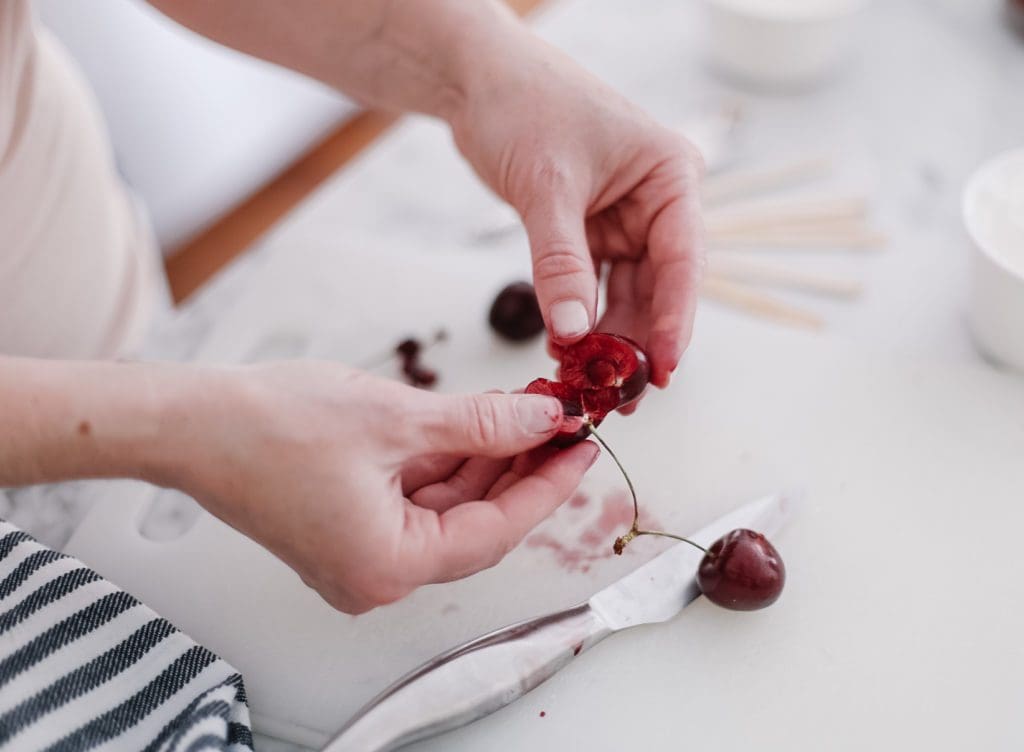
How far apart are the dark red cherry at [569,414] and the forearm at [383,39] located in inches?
19.8

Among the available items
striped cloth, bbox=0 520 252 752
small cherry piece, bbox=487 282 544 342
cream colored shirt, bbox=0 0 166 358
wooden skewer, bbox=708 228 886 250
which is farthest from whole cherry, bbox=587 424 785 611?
cream colored shirt, bbox=0 0 166 358

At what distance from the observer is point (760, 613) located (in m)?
1.21

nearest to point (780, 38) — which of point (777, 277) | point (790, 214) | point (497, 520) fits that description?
point (790, 214)

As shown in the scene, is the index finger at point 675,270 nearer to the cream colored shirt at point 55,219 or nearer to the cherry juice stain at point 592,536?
the cherry juice stain at point 592,536

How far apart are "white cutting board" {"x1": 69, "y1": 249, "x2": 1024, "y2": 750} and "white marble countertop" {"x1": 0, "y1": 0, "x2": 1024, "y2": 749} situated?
151 millimetres

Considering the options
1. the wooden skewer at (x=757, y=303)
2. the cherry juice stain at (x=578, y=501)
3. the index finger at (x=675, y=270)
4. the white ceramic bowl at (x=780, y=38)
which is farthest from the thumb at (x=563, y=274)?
the white ceramic bowl at (x=780, y=38)

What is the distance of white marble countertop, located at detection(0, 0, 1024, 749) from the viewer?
1666 mm

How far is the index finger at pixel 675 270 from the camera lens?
1230mm

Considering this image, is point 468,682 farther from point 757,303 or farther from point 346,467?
point 757,303

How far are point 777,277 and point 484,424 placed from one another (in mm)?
905

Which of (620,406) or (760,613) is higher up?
(620,406)

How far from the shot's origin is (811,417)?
1.45 meters

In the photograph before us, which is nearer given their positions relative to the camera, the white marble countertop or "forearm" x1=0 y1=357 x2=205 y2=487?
"forearm" x1=0 y1=357 x2=205 y2=487

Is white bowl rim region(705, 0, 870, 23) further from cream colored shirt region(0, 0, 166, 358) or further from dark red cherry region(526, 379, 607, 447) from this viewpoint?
cream colored shirt region(0, 0, 166, 358)
